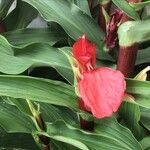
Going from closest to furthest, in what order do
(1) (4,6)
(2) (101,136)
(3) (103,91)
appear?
1. (3) (103,91)
2. (2) (101,136)
3. (1) (4,6)

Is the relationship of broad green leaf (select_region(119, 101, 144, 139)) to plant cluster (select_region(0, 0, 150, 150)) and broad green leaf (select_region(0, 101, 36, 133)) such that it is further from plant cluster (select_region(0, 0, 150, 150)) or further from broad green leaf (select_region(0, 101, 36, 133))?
broad green leaf (select_region(0, 101, 36, 133))

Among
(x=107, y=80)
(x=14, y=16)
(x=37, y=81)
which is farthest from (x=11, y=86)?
(x=14, y=16)

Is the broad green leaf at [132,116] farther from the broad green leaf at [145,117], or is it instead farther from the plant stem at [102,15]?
the plant stem at [102,15]

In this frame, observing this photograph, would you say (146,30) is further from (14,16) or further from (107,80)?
(14,16)

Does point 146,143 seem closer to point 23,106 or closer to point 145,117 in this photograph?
point 145,117

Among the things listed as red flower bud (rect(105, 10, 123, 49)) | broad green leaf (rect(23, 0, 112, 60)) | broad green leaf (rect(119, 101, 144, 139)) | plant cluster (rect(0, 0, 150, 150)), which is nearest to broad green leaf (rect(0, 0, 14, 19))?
plant cluster (rect(0, 0, 150, 150))

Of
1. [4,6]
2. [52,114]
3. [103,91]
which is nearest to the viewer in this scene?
[103,91]

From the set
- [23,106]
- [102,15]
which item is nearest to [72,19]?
[102,15]
